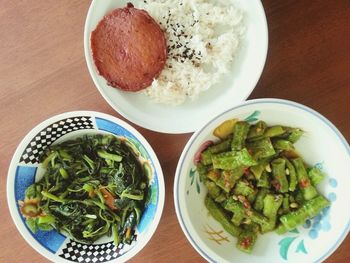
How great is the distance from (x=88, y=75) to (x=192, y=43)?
343 mm

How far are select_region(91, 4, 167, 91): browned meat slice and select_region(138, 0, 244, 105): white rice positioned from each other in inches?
1.9

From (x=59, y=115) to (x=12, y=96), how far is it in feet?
0.78

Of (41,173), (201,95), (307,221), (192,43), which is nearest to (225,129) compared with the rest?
(201,95)

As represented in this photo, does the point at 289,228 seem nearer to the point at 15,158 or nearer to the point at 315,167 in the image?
the point at 315,167

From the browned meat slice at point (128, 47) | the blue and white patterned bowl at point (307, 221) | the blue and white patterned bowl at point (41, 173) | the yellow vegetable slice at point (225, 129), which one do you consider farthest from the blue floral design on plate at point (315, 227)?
the browned meat slice at point (128, 47)

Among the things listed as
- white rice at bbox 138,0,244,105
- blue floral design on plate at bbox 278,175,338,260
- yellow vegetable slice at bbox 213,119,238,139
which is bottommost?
blue floral design on plate at bbox 278,175,338,260

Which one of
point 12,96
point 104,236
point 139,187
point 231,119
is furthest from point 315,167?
point 12,96

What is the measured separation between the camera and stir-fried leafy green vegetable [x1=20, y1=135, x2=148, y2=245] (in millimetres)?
1560

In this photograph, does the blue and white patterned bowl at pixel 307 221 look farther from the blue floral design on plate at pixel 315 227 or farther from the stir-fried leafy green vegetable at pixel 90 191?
the stir-fried leafy green vegetable at pixel 90 191

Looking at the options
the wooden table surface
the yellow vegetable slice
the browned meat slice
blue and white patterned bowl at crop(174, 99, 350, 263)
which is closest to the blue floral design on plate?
blue and white patterned bowl at crop(174, 99, 350, 263)

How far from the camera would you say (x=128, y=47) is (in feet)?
4.84

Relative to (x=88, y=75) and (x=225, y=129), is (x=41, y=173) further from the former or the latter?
(x=225, y=129)

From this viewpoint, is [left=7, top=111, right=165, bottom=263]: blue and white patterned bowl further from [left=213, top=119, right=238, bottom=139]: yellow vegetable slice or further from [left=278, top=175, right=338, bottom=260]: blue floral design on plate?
[left=278, top=175, right=338, bottom=260]: blue floral design on plate

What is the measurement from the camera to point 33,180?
61.6 inches
